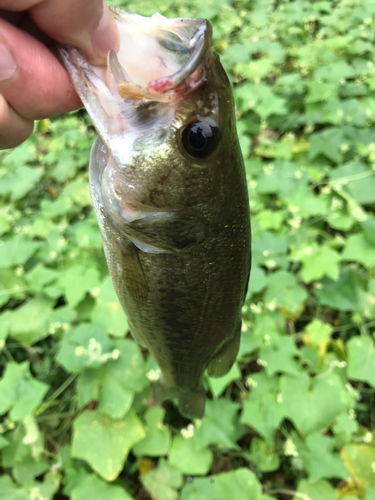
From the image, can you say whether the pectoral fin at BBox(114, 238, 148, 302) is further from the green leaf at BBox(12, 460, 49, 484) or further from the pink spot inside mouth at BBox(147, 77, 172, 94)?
the green leaf at BBox(12, 460, 49, 484)

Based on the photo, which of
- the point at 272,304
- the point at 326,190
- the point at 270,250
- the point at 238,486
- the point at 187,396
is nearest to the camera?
the point at 187,396

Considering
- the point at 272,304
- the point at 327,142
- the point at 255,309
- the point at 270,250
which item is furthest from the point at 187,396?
the point at 327,142

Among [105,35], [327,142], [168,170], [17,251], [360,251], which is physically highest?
[105,35]

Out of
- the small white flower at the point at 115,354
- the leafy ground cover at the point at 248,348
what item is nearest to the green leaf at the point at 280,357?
the leafy ground cover at the point at 248,348

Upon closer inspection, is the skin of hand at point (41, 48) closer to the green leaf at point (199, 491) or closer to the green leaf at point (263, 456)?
the green leaf at point (199, 491)

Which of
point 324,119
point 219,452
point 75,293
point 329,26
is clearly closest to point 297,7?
point 329,26

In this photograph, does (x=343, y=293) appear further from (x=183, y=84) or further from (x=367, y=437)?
(x=183, y=84)
